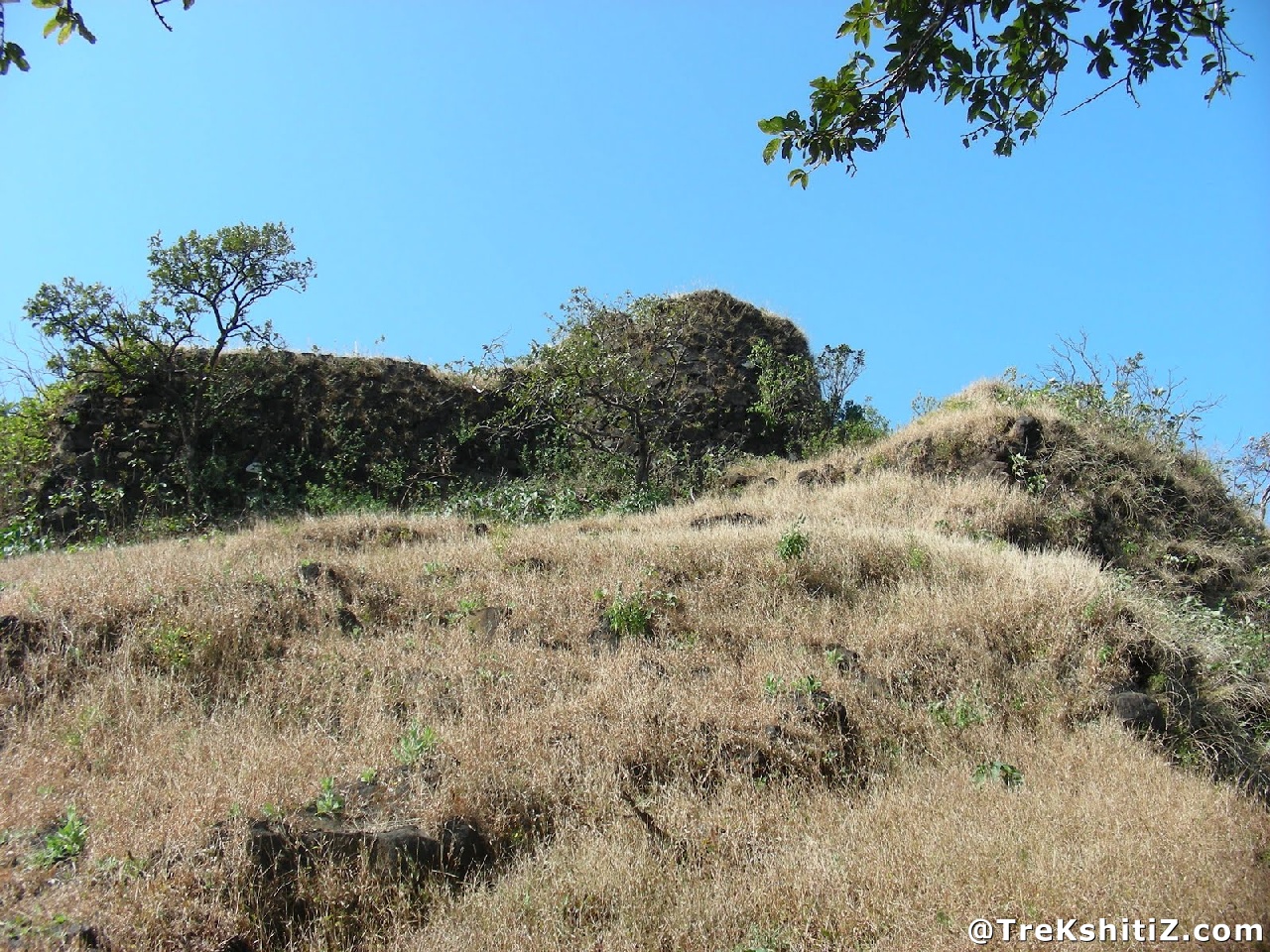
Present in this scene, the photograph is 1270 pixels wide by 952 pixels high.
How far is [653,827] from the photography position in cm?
605

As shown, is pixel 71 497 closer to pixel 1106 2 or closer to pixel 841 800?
pixel 841 800

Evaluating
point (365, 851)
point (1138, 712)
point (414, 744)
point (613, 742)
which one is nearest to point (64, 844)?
point (365, 851)

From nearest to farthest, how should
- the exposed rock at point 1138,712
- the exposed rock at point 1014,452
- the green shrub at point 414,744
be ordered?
the green shrub at point 414,744, the exposed rock at point 1138,712, the exposed rock at point 1014,452

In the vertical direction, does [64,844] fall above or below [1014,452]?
below

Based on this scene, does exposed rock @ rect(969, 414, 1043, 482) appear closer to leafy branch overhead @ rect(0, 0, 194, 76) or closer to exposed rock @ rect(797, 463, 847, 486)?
exposed rock @ rect(797, 463, 847, 486)

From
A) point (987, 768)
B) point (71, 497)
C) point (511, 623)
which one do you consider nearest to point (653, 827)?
point (987, 768)

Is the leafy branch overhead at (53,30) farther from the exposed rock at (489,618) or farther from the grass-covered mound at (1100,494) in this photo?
the grass-covered mound at (1100,494)

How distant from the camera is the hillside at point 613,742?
5.03m

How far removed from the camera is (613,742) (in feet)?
22.9

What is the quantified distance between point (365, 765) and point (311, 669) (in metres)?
2.02

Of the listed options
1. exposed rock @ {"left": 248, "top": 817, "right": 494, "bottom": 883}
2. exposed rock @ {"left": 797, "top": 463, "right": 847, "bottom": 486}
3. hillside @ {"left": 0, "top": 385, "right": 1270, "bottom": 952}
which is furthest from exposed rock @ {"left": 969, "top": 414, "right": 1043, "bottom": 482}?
exposed rock @ {"left": 248, "top": 817, "right": 494, "bottom": 883}

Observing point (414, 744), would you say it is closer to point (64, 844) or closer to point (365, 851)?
point (365, 851)

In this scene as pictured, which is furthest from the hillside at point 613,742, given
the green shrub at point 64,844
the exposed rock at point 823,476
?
the exposed rock at point 823,476

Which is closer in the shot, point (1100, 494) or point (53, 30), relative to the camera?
point (53, 30)
